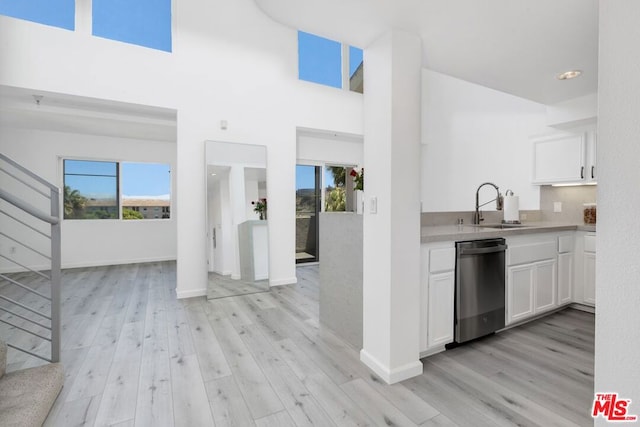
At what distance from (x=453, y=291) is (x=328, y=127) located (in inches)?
132

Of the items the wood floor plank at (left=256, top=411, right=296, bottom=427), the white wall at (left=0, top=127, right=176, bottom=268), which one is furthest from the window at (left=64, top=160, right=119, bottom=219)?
the wood floor plank at (left=256, top=411, right=296, bottom=427)

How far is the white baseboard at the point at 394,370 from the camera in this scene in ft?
6.33

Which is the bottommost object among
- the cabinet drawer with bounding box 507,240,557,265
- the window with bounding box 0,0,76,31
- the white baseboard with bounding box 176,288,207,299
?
the white baseboard with bounding box 176,288,207,299

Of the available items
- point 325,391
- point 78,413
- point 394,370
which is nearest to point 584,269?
point 394,370

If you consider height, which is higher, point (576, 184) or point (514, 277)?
point (576, 184)

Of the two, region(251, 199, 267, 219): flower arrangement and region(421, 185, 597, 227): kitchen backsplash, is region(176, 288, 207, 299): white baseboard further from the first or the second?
region(421, 185, 597, 227): kitchen backsplash

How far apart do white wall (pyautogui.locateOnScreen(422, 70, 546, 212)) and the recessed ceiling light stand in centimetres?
114

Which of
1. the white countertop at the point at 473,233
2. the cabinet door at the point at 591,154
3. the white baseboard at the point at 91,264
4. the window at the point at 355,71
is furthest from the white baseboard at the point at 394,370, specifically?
the white baseboard at the point at 91,264

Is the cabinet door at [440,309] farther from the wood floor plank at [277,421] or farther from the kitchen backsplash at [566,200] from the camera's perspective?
the kitchen backsplash at [566,200]

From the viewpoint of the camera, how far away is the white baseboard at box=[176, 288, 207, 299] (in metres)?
3.76

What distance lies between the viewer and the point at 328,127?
15.8 ft

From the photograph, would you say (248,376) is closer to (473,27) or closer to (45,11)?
(473,27)

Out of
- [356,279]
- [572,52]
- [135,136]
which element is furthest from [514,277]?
[135,136]

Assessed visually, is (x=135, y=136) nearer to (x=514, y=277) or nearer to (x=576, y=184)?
(x=514, y=277)
